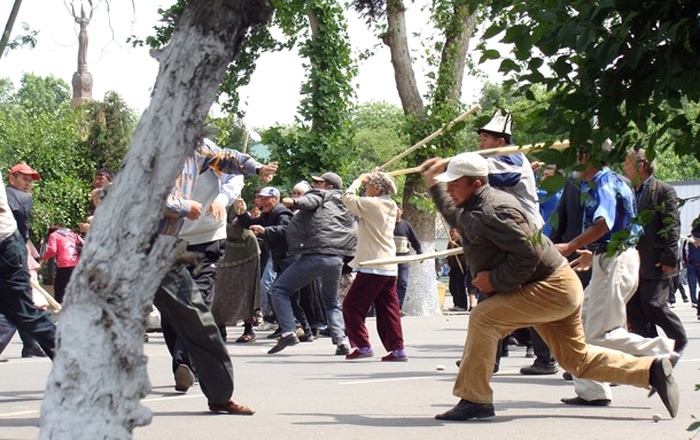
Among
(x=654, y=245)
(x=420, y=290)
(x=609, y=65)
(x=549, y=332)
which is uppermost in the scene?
(x=609, y=65)

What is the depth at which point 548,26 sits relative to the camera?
13.7 ft

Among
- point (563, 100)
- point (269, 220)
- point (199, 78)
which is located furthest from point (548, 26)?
point (269, 220)

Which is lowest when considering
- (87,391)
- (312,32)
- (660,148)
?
(87,391)

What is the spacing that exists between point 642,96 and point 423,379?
20.4 ft

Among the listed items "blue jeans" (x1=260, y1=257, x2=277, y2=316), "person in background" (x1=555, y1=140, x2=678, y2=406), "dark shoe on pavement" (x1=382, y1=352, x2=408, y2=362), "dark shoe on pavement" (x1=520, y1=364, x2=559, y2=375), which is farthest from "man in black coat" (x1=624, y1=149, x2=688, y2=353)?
"blue jeans" (x1=260, y1=257, x2=277, y2=316)

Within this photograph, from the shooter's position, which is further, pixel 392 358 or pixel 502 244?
pixel 392 358

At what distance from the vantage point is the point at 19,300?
355 inches

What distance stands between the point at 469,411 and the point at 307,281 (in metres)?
6.06

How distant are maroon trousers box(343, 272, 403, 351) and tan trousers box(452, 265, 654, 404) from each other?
4.40 meters

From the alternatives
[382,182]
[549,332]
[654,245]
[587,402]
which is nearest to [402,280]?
[382,182]

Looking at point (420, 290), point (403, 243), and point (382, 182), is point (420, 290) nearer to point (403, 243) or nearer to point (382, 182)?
point (403, 243)

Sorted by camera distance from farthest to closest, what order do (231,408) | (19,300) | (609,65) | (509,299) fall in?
(19,300) < (231,408) < (509,299) < (609,65)

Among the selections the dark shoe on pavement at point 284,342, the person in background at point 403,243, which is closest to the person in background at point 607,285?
the dark shoe on pavement at point 284,342

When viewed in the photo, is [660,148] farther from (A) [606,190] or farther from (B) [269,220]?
(B) [269,220]
